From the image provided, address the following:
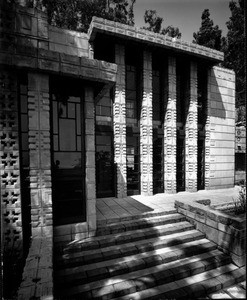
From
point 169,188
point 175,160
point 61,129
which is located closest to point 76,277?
point 61,129

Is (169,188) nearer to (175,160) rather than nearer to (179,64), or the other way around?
(175,160)

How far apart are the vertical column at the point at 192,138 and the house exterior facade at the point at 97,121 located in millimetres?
67

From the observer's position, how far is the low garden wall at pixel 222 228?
5305mm

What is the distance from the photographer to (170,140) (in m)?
10.9

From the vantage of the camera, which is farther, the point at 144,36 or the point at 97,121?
the point at 97,121

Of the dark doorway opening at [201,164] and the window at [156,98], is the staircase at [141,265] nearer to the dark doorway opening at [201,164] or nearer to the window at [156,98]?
the dark doorway opening at [201,164]

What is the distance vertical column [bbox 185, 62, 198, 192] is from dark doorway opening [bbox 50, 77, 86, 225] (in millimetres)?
8256

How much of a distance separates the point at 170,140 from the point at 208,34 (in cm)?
1460

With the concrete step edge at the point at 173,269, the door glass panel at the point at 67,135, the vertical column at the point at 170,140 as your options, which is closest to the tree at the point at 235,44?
the vertical column at the point at 170,140

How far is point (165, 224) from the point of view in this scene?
661 cm

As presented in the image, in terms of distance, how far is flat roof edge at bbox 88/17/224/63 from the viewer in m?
8.58

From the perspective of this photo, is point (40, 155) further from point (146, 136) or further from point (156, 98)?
point (156, 98)

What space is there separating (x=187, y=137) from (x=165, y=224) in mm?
6819

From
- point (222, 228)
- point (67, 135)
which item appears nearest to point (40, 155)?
point (67, 135)
